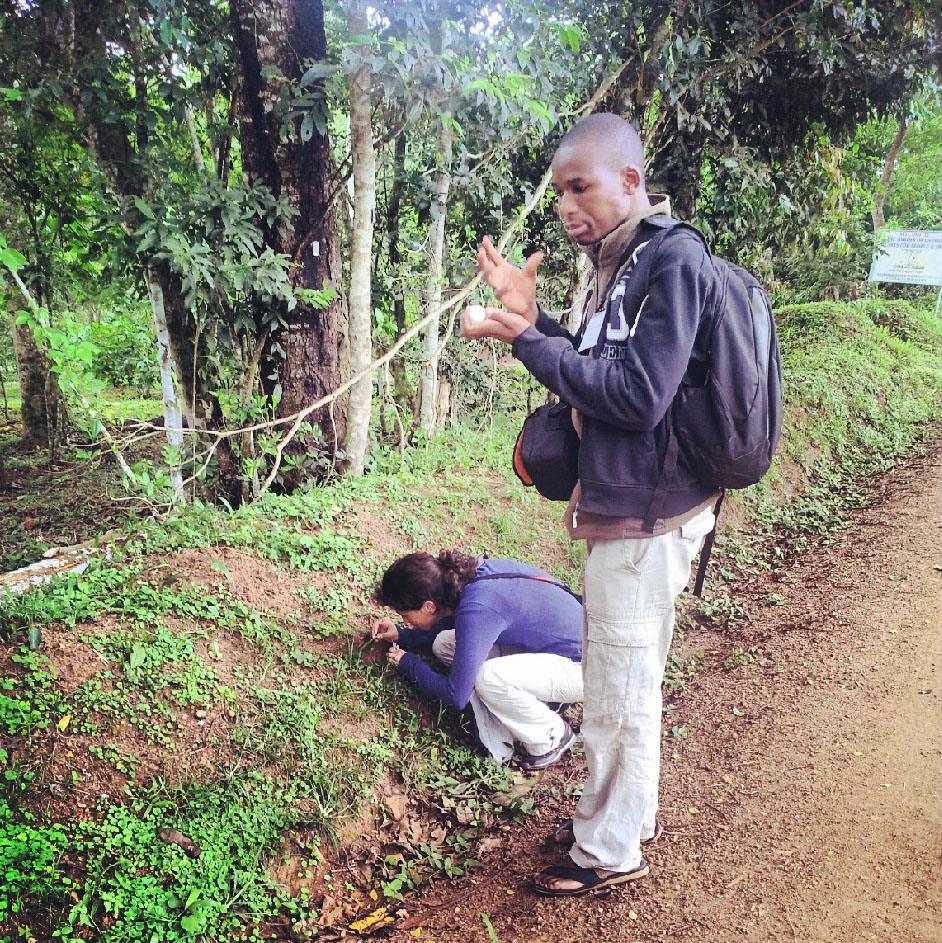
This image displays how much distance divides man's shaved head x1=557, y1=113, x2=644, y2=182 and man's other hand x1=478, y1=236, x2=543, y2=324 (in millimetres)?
330

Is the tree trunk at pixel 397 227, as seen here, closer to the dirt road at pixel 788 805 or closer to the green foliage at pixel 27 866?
the dirt road at pixel 788 805

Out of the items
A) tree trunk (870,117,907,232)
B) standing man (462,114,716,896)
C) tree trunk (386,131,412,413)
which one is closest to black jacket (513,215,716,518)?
standing man (462,114,716,896)

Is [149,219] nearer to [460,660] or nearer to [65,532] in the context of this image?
[460,660]

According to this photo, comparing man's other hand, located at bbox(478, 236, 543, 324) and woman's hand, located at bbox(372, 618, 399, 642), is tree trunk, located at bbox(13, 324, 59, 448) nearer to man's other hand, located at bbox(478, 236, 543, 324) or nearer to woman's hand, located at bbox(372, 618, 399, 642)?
woman's hand, located at bbox(372, 618, 399, 642)

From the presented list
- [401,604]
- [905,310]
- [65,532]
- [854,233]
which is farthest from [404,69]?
[905,310]

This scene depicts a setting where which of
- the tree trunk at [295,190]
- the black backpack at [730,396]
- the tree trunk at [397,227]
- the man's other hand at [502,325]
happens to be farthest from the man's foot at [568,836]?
the tree trunk at [397,227]

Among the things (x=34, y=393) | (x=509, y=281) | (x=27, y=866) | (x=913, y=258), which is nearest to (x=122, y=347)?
(x=34, y=393)

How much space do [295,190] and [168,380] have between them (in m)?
1.62

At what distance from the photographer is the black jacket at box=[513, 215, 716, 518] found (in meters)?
1.93

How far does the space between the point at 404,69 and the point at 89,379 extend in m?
2.46

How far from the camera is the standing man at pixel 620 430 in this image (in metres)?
1.96

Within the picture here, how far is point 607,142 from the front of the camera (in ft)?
6.78

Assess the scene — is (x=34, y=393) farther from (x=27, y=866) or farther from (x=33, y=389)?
(x=27, y=866)

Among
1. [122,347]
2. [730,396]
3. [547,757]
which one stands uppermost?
[730,396]
